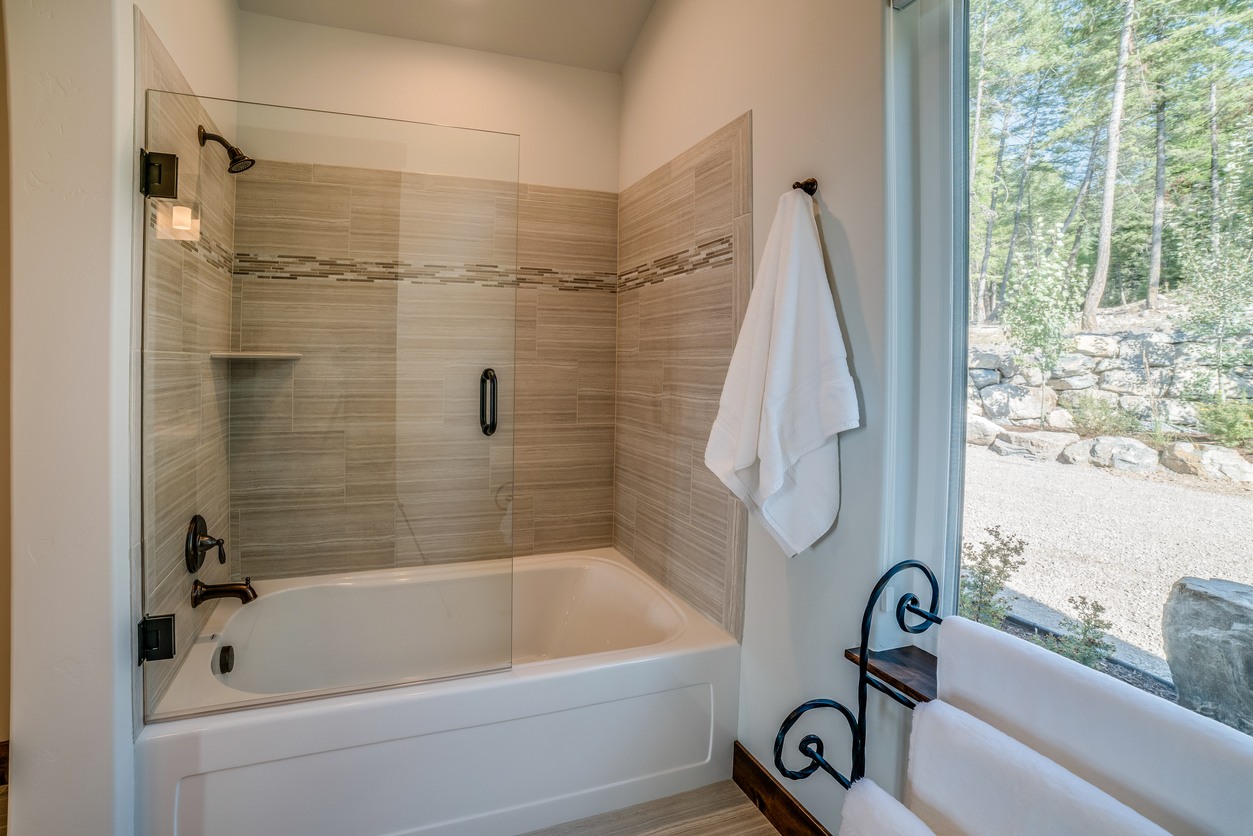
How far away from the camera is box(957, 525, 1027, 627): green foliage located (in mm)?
1257

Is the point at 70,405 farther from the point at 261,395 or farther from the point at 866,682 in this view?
the point at 866,682

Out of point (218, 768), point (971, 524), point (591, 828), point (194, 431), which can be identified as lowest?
point (591, 828)

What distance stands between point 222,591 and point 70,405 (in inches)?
30.4

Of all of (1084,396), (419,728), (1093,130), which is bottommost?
(419,728)

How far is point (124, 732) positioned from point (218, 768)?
22cm

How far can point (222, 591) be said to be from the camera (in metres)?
1.88

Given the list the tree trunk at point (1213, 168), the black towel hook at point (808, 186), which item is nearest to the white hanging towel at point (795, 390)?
the black towel hook at point (808, 186)

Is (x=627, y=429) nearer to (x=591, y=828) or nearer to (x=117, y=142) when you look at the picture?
(x=591, y=828)

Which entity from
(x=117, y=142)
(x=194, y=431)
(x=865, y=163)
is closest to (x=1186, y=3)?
(x=865, y=163)

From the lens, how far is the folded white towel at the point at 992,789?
86 centimetres

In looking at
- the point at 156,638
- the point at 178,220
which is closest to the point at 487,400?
the point at 178,220

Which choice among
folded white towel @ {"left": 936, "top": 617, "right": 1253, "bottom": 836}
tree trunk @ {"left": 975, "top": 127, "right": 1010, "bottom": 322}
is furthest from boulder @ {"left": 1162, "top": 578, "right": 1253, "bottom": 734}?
tree trunk @ {"left": 975, "top": 127, "right": 1010, "bottom": 322}

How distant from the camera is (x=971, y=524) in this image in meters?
1.34

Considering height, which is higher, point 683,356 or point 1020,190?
point 1020,190
